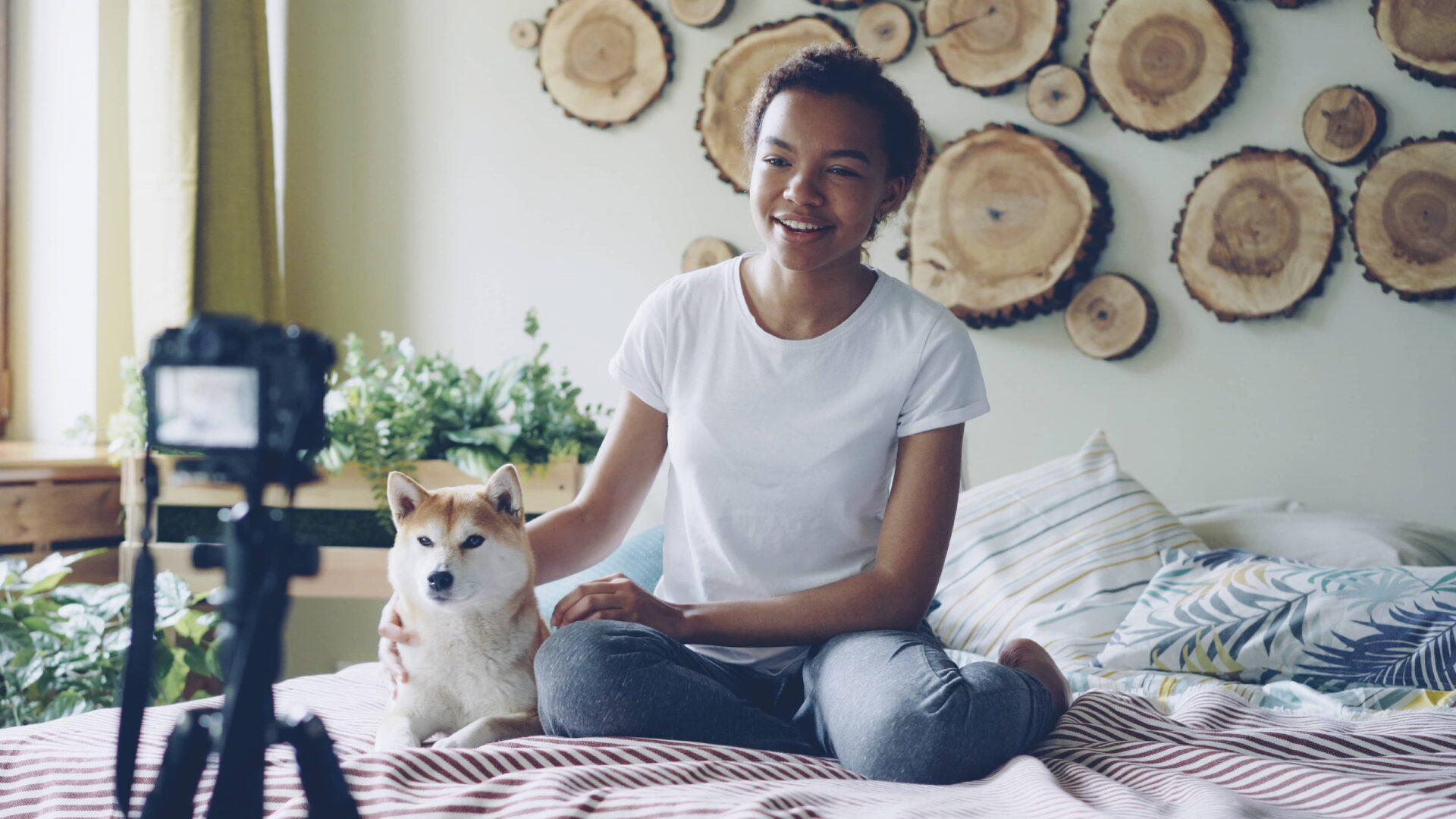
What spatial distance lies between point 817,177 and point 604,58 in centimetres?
153

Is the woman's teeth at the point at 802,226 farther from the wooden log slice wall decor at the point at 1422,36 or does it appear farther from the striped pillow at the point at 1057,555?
the wooden log slice wall decor at the point at 1422,36

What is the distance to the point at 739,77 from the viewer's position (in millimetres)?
2527

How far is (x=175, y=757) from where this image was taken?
569 mm

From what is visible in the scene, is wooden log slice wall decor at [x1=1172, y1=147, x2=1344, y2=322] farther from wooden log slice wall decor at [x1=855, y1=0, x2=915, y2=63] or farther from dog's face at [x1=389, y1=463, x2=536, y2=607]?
dog's face at [x1=389, y1=463, x2=536, y2=607]

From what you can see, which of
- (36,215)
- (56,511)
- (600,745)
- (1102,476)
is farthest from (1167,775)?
(36,215)

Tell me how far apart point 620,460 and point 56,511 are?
159cm

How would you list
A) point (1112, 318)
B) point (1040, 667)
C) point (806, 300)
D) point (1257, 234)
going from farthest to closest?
point (1112, 318) < point (1257, 234) < point (806, 300) < point (1040, 667)

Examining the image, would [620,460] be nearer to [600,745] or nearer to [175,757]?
[600,745]

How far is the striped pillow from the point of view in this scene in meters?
1.71

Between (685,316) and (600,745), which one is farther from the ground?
(685,316)

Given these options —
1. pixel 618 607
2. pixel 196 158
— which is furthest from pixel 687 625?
pixel 196 158

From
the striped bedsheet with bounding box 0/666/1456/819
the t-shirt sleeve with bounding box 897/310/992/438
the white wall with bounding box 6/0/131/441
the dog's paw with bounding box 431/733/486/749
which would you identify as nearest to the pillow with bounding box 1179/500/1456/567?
the striped bedsheet with bounding box 0/666/1456/819

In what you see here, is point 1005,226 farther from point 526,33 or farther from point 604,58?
point 526,33

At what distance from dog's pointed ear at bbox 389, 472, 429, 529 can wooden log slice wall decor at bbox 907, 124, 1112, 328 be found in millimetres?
1424
